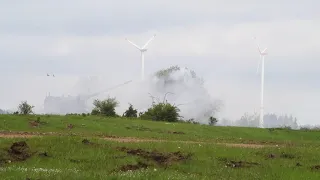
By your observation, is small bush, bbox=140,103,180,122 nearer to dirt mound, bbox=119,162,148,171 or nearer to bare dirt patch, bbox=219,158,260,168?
bare dirt patch, bbox=219,158,260,168

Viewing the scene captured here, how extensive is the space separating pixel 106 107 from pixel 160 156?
1638 inches

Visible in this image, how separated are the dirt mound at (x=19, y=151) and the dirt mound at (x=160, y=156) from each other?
3755 mm

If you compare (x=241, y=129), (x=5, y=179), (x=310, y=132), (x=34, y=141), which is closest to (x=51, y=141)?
(x=34, y=141)

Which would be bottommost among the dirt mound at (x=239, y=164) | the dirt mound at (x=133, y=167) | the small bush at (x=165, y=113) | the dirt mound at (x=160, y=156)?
the dirt mound at (x=133, y=167)

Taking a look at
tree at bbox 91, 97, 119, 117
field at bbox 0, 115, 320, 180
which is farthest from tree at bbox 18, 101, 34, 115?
field at bbox 0, 115, 320, 180

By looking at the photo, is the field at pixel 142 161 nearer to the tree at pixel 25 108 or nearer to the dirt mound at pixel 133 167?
the dirt mound at pixel 133 167

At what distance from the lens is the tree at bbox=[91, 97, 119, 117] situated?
61906 millimetres

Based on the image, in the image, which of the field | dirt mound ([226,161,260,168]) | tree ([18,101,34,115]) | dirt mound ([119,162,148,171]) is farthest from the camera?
tree ([18,101,34,115])

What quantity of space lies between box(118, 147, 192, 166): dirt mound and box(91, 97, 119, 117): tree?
131 ft

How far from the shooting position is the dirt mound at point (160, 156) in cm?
2011

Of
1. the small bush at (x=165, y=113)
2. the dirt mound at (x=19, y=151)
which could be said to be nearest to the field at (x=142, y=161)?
the dirt mound at (x=19, y=151)

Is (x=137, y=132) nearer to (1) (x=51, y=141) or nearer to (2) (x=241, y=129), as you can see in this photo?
(2) (x=241, y=129)

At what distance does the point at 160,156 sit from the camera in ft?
68.2

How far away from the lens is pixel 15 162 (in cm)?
1834
